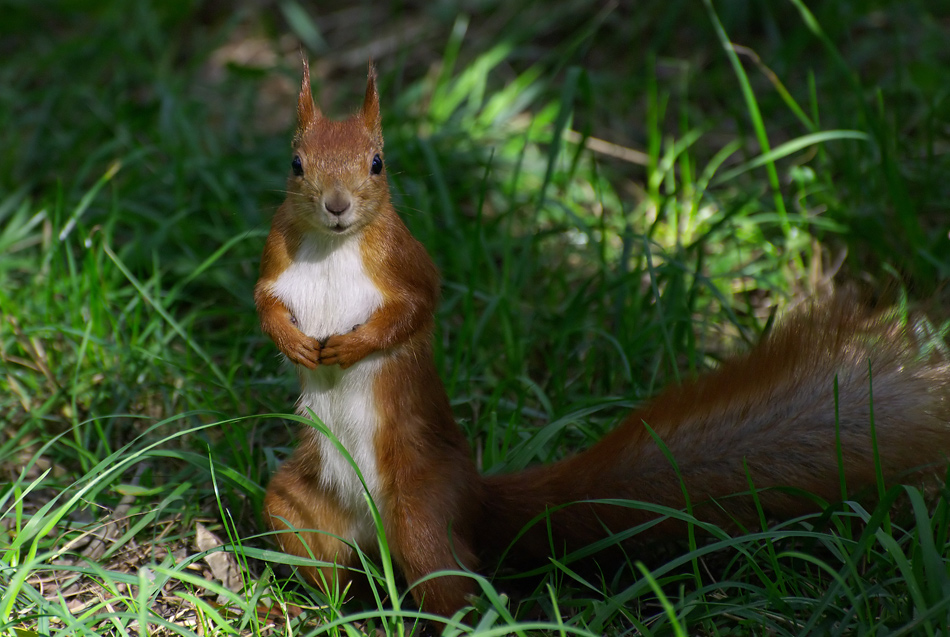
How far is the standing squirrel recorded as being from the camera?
1770 mm

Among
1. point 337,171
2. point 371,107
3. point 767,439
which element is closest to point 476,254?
point 371,107

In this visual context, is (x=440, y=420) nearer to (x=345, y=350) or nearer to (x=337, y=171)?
(x=345, y=350)

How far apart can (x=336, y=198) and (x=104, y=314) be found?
4.16 ft

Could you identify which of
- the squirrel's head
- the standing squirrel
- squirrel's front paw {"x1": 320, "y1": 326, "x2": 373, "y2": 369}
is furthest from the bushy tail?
the squirrel's head

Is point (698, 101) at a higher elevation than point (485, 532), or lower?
higher

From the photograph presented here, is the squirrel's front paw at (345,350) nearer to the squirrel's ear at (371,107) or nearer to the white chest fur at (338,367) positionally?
the white chest fur at (338,367)

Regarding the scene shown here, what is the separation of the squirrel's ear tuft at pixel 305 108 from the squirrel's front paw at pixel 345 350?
1.32ft

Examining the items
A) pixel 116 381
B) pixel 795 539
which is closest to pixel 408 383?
pixel 795 539

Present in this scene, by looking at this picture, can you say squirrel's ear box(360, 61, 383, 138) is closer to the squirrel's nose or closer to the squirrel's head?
the squirrel's head

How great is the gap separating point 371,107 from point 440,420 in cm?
63

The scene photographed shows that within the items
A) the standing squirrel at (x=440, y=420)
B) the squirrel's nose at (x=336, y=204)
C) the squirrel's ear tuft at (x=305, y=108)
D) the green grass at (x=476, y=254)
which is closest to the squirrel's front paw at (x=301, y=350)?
the standing squirrel at (x=440, y=420)

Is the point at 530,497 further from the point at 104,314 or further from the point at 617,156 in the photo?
the point at 617,156

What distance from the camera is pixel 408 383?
1885 mm

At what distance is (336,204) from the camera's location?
174 cm
